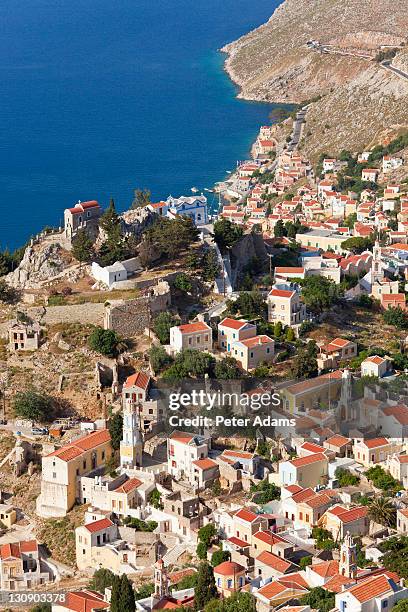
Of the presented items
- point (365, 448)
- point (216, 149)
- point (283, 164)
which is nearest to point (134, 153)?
point (216, 149)

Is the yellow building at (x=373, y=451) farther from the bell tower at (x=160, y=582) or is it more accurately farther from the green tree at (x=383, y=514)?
the bell tower at (x=160, y=582)

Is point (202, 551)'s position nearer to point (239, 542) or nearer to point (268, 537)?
point (239, 542)

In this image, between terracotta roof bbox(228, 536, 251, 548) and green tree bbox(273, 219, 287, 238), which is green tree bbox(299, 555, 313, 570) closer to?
terracotta roof bbox(228, 536, 251, 548)

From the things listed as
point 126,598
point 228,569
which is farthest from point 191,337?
point 126,598

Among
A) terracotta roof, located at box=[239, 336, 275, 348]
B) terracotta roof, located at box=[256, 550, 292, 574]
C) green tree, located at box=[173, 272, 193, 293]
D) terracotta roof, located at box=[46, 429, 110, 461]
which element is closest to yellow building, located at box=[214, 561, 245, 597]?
→ terracotta roof, located at box=[256, 550, 292, 574]

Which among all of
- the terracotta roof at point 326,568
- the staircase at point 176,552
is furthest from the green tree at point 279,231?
the terracotta roof at point 326,568
